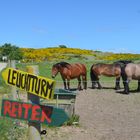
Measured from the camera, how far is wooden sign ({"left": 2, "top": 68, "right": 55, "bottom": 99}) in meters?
3.45

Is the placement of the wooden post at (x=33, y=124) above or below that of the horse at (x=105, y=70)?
below

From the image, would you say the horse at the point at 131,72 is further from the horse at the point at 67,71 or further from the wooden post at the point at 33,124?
the wooden post at the point at 33,124

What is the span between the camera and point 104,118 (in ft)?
40.4

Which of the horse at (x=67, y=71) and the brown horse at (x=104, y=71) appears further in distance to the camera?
the brown horse at (x=104, y=71)

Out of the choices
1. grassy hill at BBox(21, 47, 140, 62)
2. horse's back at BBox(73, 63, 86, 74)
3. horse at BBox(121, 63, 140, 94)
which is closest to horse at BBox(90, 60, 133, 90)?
horse's back at BBox(73, 63, 86, 74)

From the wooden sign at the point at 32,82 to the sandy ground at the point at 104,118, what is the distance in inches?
203

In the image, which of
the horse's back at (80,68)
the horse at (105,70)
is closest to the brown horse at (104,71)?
the horse at (105,70)

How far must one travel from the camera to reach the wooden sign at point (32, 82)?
345cm

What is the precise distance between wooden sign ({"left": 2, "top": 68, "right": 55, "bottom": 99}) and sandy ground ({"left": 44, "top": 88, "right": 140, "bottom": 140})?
5.15 m

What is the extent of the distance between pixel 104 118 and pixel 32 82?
8.98 meters

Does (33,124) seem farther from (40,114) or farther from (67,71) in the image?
(67,71)

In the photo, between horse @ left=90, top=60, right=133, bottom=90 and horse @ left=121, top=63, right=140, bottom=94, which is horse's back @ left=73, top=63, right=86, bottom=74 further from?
horse @ left=121, top=63, right=140, bottom=94

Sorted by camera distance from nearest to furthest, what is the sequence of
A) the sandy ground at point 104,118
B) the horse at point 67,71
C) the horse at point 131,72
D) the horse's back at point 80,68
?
the sandy ground at point 104,118
the horse at point 131,72
the horse at point 67,71
the horse's back at point 80,68

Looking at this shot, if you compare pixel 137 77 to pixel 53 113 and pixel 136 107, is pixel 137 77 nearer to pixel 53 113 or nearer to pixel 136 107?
pixel 136 107
